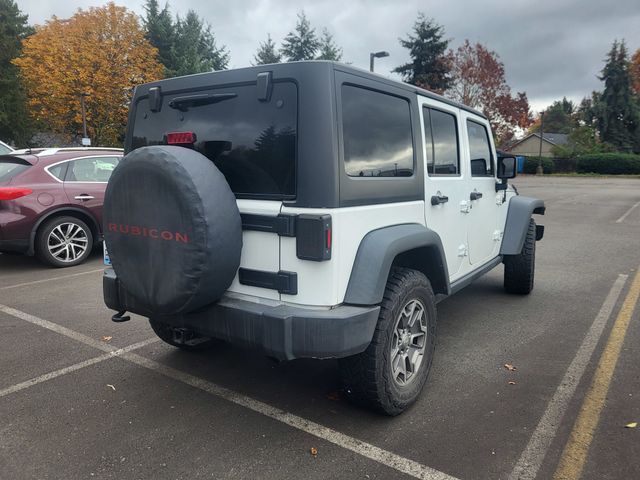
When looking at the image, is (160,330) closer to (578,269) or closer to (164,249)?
(164,249)

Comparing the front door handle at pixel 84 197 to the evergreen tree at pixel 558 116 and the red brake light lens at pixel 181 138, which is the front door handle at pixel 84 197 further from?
the evergreen tree at pixel 558 116

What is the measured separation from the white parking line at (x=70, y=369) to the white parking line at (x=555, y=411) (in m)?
3.01

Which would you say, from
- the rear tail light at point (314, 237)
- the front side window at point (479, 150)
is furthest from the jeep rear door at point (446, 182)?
the rear tail light at point (314, 237)

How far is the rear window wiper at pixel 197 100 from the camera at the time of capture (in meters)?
2.86

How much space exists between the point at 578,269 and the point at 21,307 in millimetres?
7142

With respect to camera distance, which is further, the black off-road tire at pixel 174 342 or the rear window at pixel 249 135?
the black off-road tire at pixel 174 342

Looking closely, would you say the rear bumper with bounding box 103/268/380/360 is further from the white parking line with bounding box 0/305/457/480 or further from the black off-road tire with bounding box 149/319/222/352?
the black off-road tire with bounding box 149/319/222/352

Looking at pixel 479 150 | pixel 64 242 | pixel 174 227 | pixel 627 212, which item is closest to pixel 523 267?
pixel 479 150

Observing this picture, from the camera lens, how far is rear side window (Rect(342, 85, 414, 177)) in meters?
2.68

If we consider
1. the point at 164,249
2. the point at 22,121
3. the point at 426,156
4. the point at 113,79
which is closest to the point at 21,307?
the point at 164,249

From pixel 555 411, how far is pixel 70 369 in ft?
11.1

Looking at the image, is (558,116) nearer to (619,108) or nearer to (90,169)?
(619,108)

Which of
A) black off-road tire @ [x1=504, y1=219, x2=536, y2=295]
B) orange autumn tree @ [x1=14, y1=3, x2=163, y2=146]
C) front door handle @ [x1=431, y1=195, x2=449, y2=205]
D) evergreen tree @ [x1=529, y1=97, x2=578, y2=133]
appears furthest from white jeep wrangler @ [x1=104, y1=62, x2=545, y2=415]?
evergreen tree @ [x1=529, y1=97, x2=578, y2=133]

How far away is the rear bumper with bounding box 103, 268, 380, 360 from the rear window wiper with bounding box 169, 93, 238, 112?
1178 mm
